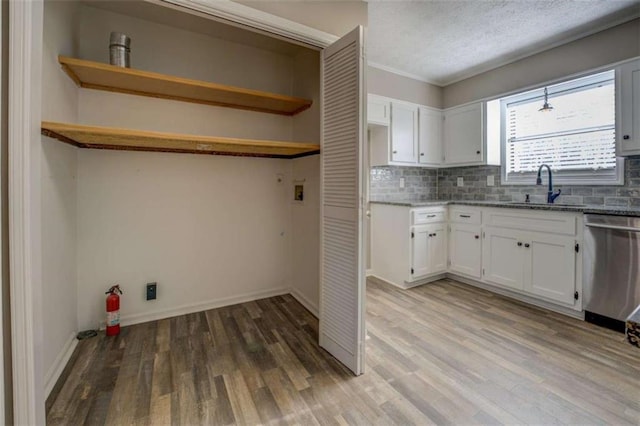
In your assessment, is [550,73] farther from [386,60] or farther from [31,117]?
[31,117]

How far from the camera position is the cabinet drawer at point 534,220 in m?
2.52

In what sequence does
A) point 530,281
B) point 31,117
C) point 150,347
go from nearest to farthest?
point 31,117 → point 150,347 → point 530,281

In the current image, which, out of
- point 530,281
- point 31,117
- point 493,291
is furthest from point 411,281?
point 31,117

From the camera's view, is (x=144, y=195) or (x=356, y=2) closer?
(x=356, y=2)

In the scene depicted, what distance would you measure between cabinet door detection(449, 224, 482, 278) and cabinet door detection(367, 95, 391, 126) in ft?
5.16

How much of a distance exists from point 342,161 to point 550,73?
2.76 meters

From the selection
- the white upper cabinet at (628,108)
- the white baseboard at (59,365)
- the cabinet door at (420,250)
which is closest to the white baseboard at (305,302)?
the cabinet door at (420,250)

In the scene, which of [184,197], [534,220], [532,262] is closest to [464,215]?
[534,220]

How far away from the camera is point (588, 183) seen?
285cm

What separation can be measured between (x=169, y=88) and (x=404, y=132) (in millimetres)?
2666

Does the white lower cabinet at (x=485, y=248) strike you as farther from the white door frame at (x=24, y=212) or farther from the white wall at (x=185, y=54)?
the white door frame at (x=24, y=212)

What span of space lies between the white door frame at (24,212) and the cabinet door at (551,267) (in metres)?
3.58

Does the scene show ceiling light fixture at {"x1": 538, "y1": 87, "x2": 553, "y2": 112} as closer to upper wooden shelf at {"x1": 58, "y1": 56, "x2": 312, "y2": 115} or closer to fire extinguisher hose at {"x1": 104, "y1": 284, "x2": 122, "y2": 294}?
upper wooden shelf at {"x1": 58, "y1": 56, "x2": 312, "y2": 115}

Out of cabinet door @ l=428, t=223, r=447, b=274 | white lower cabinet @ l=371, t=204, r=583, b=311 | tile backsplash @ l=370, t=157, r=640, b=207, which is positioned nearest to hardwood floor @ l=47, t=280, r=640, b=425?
white lower cabinet @ l=371, t=204, r=583, b=311
